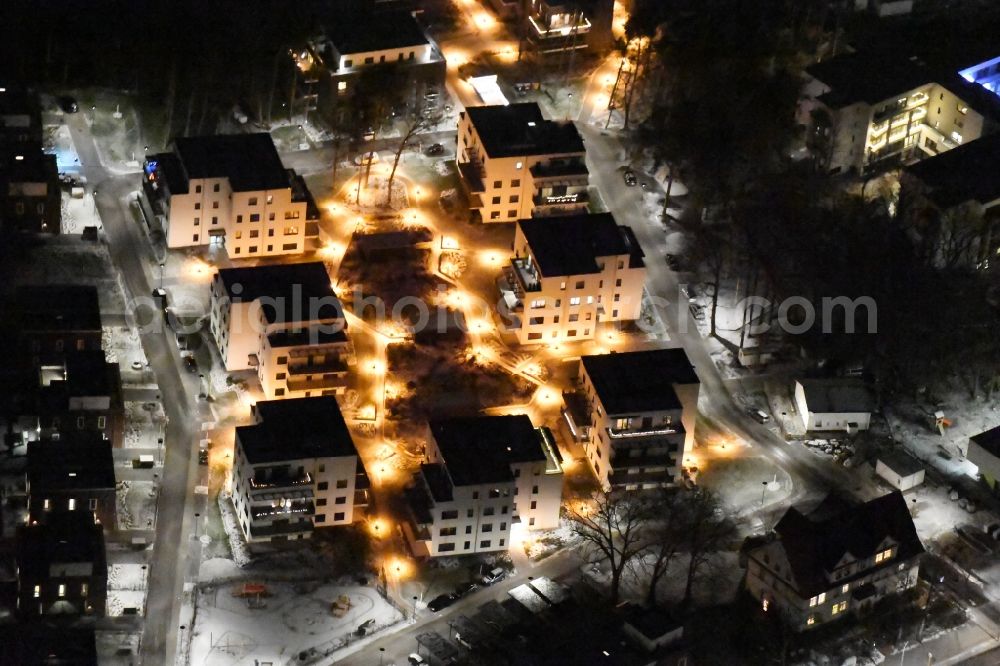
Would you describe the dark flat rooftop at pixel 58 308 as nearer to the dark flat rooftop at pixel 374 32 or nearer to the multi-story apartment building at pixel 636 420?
the multi-story apartment building at pixel 636 420

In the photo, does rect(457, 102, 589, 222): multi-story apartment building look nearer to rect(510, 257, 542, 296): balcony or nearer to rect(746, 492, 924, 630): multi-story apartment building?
rect(510, 257, 542, 296): balcony

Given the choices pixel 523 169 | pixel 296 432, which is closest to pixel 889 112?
pixel 523 169

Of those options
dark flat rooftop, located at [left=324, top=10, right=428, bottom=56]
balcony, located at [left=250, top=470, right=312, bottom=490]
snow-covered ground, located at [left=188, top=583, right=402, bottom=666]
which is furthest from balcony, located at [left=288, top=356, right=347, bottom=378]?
dark flat rooftop, located at [left=324, top=10, right=428, bottom=56]

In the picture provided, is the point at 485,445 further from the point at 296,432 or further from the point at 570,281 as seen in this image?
the point at 570,281

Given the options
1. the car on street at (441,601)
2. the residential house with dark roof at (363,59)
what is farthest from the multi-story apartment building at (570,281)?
the car on street at (441,601)

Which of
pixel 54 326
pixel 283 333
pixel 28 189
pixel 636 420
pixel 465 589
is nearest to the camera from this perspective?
pixel 465 589

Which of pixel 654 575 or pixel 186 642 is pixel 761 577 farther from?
pixel 186 642
